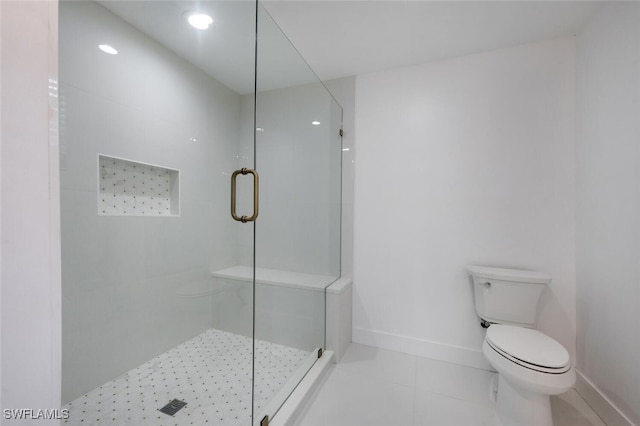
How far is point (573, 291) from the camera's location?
1.76 m

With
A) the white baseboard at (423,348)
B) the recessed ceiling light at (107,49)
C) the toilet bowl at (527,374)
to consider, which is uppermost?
the recessed ceiling light at (107,49)

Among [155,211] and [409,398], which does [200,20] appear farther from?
[409,398]

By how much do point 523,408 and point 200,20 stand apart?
2.69 meters

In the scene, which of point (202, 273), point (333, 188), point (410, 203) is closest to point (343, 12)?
point (333, 188)

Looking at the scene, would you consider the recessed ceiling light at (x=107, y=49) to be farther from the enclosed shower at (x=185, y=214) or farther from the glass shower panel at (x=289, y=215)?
the glass shower panel at (x=289, y=215)

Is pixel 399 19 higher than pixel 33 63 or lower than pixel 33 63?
higher

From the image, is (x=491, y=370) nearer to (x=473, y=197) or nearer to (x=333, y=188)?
(x=473, y=197)

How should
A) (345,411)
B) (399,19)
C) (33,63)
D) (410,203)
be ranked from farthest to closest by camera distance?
(410,203)
(399,19)
(345,411)
(33,63)

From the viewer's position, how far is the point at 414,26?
1.69 meters

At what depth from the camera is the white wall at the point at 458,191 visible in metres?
1.79

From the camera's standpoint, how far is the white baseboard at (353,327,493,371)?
1.96 metres

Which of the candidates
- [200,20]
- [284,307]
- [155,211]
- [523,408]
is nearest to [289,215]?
[284,307]

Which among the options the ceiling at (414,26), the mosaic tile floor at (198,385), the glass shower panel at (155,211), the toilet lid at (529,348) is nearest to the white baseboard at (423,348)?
the toilet lid at (529,348)

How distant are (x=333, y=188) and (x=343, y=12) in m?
1.20
